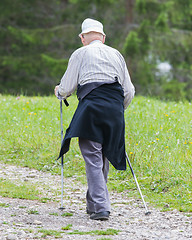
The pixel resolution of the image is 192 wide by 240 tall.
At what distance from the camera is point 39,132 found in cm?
727

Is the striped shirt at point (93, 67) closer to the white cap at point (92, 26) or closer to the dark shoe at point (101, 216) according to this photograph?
the white cap at point (92, 26)

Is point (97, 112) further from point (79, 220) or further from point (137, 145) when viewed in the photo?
point (137, 145)

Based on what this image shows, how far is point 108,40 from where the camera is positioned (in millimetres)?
17703

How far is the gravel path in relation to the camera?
3.53 meters

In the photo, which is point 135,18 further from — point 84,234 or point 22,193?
point 84,234

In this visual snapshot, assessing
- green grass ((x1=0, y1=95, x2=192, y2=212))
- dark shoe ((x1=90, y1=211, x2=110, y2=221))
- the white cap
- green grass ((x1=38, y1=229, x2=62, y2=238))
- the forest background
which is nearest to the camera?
green grass ((x1=38, y1=229, x2=62, y2=238))

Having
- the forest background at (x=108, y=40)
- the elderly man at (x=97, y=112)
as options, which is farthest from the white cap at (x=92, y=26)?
the forest background at (x=108, y=40)

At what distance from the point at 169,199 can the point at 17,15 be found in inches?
773

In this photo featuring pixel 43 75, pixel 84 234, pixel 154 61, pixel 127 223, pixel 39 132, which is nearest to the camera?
pixel 84 234

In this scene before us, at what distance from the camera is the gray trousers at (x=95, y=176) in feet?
13.3

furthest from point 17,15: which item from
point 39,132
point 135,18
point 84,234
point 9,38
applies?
point 84,234

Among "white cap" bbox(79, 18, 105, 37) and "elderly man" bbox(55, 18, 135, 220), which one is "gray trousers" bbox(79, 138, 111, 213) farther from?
"white cap" bbox(79, 18, 105, 37)

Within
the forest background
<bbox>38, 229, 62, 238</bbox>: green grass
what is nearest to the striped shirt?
<bbox>38, 229, 62, 238</bbox>: green grass

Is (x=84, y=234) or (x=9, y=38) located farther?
(x=9, y=38)
